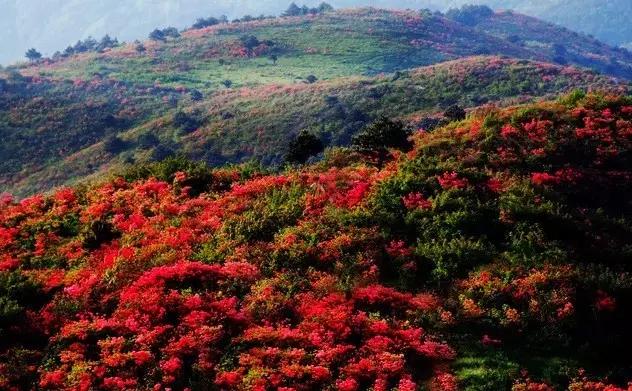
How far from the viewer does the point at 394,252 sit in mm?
21812

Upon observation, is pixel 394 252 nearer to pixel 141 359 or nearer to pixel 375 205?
pixel 375 205

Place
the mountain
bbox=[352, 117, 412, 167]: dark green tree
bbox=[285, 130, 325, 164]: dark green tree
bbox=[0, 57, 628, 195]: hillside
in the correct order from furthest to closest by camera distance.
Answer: the mountain → bbox=[0, 57, 628, 195]: hillside → bbox=[285, 130, 325, 164]: dark green tree → bbox=[352, 117, 412, 167]: dark green tree

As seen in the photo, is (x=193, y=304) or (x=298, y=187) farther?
(x=298, y=187)

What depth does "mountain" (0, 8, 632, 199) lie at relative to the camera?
8944cm

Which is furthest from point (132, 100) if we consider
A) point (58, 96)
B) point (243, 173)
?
point (243, 173)

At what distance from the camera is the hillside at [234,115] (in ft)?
286

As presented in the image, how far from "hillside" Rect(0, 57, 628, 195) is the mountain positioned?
1.04ft

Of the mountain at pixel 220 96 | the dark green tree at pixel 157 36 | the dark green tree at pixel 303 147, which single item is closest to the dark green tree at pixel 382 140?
the dark green tree at pixel 303 147

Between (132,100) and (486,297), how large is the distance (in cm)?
12109

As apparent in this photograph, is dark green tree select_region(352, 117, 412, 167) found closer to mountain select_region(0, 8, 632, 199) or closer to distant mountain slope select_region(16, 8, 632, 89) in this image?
mountain select_region(0, 8, 632, 199)

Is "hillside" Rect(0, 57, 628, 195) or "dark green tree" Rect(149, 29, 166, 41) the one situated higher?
"dark green tree" Rect(149, 29, 166, 41)

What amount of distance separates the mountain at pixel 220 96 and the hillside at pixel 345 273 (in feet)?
167

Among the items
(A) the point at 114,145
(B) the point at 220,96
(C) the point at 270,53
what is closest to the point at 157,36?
(C) the point at 270,53

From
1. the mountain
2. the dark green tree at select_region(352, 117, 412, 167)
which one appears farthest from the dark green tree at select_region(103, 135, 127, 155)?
the dark green tree at select_region(352, 117, 412, 167)
